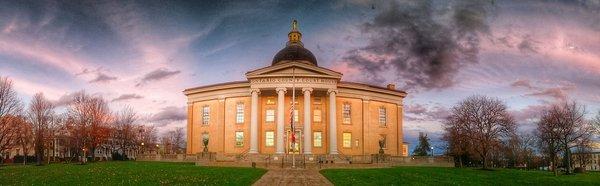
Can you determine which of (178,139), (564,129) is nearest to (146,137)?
(178,139)

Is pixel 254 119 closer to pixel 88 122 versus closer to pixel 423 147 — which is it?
pixel 88 122

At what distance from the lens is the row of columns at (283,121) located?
5925 cm

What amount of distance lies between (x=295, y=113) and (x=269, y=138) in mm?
4760

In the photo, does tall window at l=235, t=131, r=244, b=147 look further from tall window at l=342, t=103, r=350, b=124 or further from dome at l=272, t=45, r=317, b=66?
tall window at l=342, t=103, r=350, b=124

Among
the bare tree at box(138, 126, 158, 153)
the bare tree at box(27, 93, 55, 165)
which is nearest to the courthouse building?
the bare tree at box(27, 93, 55, 165)

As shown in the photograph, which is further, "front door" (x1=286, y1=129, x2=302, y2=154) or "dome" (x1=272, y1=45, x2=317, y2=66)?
"dome" (x1=272, y1=45, x2=317, y2=66)

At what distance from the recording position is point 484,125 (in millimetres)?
59656

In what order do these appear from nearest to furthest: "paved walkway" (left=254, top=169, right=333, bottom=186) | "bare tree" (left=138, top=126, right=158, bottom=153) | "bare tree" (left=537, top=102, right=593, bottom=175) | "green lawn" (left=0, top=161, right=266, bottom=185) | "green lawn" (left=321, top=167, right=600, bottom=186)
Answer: "green lawn" (left=0, top=161, right=266, bottom=185)
"paved walkway" (left=254, top=169, right=333, bottom=186)
"green lawn" (left=321, top=167, right=600, bottom=186)
"bare tree" (left=537, top=102, right=593, bottom=175)
"bare tree" (left=138, top=126, right=158, bottom=153)

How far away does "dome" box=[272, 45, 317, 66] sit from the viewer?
231ft

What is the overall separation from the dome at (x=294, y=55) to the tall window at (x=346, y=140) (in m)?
12.5

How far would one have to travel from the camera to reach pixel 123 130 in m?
92.3

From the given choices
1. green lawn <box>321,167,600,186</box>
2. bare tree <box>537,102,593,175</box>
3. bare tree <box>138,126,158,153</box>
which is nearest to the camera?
green lawn <box>321,167,600,186</box>

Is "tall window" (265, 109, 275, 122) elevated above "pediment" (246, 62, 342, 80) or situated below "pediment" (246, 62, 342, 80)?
below

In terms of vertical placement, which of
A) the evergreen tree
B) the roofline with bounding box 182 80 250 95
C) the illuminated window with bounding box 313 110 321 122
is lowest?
the evergreen tree
